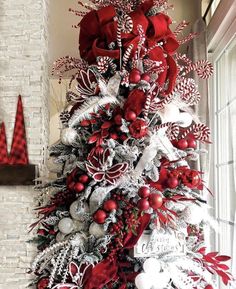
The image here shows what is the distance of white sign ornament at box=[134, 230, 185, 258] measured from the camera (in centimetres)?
114

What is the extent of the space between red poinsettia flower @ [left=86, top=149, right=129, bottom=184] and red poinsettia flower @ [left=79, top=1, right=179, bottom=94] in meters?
0.31

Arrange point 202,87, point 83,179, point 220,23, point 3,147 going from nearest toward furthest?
1. point 83,179
2. point 3,147
3. point 220,23
4. point 202,87

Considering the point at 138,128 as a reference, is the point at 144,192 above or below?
below

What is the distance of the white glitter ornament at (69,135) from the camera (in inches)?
48.7

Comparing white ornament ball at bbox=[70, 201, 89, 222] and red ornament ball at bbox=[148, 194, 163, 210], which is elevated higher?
red ornament ball at bbox=[148, 194, 163, 210]

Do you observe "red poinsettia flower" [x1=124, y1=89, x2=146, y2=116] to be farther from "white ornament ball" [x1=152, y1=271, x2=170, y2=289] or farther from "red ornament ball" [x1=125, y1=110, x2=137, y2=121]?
"white ornament ball" [x1=152, y1=271, x2=170, y2=289]

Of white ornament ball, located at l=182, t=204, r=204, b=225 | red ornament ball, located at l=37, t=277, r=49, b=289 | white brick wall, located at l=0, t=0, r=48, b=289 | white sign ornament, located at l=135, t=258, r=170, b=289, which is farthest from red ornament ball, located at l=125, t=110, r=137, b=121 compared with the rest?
white brick wall, located at l=0, t=0, r=48, b=289

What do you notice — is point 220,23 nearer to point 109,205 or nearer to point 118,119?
point 118,119

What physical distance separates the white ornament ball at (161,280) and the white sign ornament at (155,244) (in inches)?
2.5

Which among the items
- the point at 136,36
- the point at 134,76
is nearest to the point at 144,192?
the point at 134,76

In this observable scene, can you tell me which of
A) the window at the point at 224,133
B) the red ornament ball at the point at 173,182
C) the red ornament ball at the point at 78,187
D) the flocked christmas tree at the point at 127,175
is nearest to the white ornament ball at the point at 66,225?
the flocked christmas tree at the point at 127,175

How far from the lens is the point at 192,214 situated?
115 cm

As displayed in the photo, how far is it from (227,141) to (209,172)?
271 millimetres

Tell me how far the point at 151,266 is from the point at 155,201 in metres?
0.19
